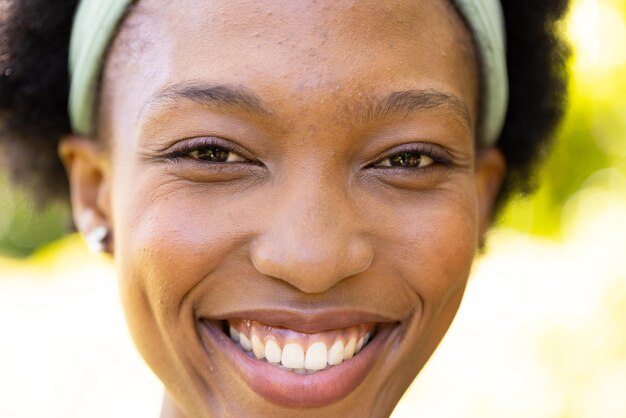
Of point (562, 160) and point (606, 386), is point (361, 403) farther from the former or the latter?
point (562, 160)

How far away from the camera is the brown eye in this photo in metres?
2.23

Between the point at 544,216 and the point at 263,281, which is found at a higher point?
the point at 544,216

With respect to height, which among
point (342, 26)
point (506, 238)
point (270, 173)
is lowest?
point (270, 173)

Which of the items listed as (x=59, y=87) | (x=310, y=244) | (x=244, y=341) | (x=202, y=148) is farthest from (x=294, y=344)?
(x=59, y=87)

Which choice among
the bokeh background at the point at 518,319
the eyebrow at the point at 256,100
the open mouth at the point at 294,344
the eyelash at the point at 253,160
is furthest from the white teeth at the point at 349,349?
the bokeh background at the point at 518,319

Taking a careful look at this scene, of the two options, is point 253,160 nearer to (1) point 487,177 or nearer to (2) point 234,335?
(2) point 234,335

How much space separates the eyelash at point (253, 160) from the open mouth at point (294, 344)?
1.30ft

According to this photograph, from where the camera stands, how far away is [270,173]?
85.5 inches

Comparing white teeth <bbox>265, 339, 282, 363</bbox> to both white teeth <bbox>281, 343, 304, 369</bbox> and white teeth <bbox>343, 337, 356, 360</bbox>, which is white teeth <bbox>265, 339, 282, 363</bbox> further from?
white teeth <bbox>343, 337, 356, 360</bbox>

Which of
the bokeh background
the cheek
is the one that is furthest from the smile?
the bokeh background

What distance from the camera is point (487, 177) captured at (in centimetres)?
277

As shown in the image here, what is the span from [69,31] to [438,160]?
113cm

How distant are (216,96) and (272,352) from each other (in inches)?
25.0

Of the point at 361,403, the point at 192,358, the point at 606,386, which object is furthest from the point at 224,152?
the point at 606,386
